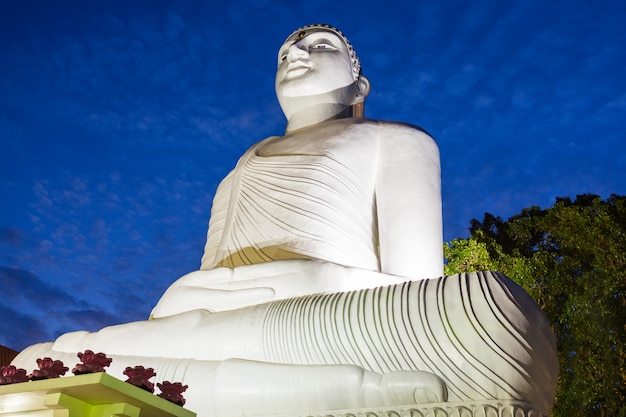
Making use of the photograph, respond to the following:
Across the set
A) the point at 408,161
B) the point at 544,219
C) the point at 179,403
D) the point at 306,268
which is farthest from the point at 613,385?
the point at 179,403

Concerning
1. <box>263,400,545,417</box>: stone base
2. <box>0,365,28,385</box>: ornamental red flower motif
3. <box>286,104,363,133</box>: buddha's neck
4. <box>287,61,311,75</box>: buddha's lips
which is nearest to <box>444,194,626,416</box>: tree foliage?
<box>286,104,363,133</box>: buddha's neck

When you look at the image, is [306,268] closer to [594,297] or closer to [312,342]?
[312,342]

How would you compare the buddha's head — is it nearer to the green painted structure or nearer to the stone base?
the stone base

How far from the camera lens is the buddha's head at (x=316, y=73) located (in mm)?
5945

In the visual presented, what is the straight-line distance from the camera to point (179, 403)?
2.60 meters

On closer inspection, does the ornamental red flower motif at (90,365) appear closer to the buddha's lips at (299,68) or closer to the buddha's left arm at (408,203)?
the buddha's left arm at (408,203)

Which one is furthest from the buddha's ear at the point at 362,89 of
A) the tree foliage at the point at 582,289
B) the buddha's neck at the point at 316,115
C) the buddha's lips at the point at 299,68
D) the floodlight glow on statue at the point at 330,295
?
the tree foliage at the point at 582,289

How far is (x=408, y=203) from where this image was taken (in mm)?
4863

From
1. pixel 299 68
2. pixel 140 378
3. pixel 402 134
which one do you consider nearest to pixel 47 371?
pixel 140 378

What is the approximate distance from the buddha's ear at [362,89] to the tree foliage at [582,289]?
417 cm

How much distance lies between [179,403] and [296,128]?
3.76m

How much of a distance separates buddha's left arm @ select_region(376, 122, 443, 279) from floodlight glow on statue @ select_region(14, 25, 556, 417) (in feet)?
0.03

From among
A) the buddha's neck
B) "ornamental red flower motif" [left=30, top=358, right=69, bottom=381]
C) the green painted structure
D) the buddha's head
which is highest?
the buddha's head

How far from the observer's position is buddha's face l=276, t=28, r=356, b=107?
19.5 feet
